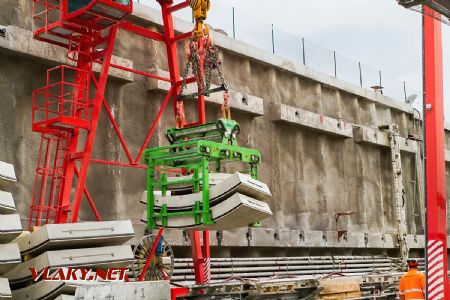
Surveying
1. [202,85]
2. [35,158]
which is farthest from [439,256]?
[35,158]

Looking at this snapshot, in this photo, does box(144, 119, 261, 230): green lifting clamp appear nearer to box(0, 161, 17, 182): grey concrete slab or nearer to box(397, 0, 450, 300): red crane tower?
box(0, 161, 17, 182): grey concrete slab

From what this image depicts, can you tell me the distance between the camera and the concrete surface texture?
15312 millimetres

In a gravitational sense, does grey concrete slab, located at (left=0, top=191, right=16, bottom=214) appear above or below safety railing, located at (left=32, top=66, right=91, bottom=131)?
below

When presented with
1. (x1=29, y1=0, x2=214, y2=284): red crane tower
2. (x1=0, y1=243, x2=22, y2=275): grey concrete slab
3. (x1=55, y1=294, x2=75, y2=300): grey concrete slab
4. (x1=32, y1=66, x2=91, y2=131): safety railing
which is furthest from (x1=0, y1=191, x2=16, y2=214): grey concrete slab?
(x1=32, y1=66, x2=91, y2=131): safety railing

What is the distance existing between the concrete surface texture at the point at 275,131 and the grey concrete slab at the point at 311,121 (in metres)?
0.04

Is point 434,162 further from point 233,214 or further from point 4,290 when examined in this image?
point 4,290

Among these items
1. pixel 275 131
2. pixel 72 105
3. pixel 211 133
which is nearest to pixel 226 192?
pixel 211 133

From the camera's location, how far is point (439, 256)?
10.7 m

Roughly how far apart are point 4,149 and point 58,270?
18.2ft

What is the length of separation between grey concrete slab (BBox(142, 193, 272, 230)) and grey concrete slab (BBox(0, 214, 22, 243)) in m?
3.00

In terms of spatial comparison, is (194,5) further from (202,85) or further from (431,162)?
(431,162)

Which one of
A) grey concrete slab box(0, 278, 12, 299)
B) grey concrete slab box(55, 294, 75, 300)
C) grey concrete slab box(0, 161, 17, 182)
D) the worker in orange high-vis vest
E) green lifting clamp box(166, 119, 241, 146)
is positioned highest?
green lifting clamp box(166, 119, 241, 146)

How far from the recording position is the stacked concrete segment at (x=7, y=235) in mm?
9689

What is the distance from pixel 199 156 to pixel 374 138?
17740 mm
